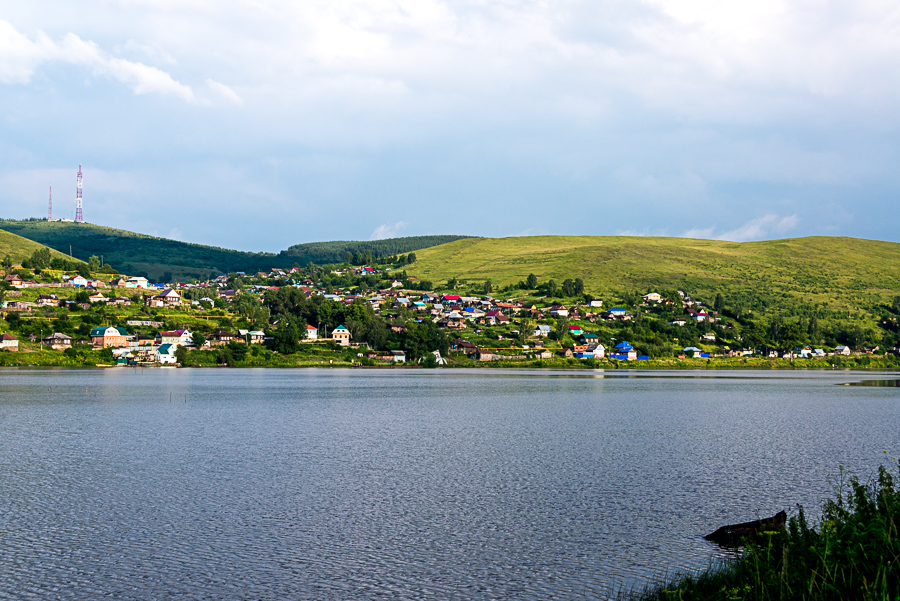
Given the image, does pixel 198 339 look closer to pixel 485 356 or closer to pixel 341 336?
pixel 341 336

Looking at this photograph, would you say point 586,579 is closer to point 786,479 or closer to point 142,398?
point 786,479

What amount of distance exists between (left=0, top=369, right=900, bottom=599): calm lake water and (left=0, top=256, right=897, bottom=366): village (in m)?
85.6

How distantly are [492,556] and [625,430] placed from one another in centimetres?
3025

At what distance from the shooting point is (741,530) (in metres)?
21.7

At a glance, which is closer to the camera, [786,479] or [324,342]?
[786,479]

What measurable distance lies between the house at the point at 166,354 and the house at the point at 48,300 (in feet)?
89.9

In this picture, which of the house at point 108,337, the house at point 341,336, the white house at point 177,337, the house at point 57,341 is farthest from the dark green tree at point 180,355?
the house at point 341,336

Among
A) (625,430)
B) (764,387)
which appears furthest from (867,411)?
(764,387)

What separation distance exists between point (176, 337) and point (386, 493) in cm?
13180

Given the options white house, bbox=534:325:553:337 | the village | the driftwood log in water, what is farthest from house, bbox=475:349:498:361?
the driftwood log in water

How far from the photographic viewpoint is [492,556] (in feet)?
67.7

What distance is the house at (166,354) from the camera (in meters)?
146

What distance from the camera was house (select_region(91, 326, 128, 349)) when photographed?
461ft

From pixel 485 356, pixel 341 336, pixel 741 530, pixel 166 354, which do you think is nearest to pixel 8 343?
pixel 166 354
